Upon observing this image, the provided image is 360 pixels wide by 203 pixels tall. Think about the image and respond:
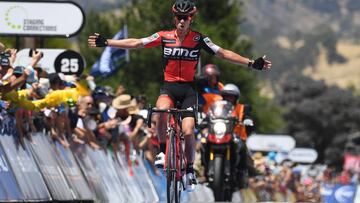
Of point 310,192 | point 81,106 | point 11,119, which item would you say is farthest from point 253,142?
point 11,119

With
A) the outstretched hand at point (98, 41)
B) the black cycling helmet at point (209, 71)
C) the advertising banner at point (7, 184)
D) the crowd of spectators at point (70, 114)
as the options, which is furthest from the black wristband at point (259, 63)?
the black cycling helmet at point (209, 71)

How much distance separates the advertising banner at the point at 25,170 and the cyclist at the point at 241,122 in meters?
5.30

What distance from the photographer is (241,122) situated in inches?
841

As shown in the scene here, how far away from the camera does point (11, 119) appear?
1612cm

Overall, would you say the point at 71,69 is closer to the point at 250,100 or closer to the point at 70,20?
the point at 70,20

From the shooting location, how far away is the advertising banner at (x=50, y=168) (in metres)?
16.7

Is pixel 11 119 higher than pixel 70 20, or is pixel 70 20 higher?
pixel 70 20

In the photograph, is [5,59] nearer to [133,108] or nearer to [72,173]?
[72,173]

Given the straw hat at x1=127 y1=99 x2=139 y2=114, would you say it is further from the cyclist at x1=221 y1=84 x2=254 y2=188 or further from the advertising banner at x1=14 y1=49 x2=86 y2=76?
the cyclist at x1=221 y1=84 x2=254 y2=188

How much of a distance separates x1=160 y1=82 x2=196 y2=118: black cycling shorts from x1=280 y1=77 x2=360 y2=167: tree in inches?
3668

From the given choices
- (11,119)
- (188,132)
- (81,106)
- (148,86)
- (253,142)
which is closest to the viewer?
(188,132)

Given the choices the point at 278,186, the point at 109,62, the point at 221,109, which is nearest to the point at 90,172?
the point at 221,109

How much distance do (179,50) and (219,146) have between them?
17.9 feet

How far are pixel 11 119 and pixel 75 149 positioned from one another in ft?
10.4
